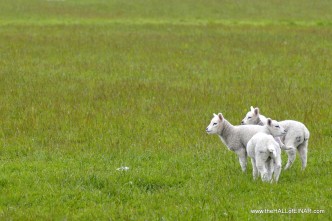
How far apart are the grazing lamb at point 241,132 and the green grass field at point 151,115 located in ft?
1.40

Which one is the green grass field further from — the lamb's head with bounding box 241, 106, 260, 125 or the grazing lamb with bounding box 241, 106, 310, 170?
the lamb's head with bounding box 241, 106, 260, 125

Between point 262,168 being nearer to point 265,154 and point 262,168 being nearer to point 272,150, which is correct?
point 265,154

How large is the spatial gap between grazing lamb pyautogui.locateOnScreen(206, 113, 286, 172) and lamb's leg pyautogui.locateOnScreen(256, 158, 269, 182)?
2.72 feet

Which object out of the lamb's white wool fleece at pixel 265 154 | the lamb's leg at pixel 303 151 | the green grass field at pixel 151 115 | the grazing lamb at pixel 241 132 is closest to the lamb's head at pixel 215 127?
the grazing lamb at pixel 241 132

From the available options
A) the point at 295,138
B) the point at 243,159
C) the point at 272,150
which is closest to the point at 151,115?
the point at 243,159

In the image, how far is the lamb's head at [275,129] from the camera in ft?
39.7

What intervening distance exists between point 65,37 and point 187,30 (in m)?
8.28

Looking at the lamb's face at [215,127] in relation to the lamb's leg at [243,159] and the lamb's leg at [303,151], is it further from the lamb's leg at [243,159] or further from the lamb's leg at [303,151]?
the lamb's leg at [303,151]

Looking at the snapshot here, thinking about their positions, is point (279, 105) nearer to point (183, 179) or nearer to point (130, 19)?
→ point (183, 179)

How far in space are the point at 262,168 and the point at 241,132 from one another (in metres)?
1.39

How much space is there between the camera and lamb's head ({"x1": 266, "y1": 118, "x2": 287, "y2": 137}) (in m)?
12.1

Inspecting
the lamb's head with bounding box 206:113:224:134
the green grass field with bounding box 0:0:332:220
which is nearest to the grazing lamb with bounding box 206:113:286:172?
the lamb's head with bounding box 206:113:224:134

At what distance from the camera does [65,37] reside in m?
36.8

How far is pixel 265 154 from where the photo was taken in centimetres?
1087
